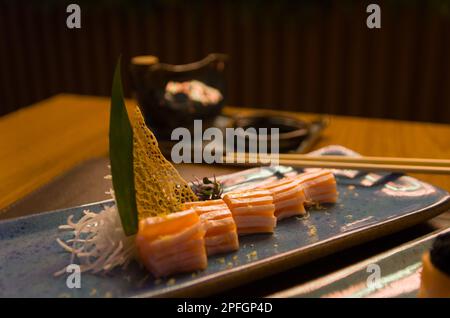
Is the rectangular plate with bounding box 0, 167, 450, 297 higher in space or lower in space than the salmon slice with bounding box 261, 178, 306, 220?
lower

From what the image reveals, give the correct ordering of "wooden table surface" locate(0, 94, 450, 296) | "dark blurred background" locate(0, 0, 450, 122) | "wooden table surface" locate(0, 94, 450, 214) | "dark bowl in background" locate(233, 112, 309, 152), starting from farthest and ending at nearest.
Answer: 1. "dark blurred background" locate(0, 0, 450, 122)
2. "dark bowl in background" locate(233, 112, 309, 152)
3. "wooden table surface" locate(0, 94, 450, 214)
4. "wooden table surface" locate(0, 94, 450, 296)

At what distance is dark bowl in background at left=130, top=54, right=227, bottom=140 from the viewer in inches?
82.0

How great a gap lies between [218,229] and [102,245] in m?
0.25

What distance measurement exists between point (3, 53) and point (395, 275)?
4.63m

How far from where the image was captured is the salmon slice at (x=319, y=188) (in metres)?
1.40

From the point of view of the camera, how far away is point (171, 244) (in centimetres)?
105

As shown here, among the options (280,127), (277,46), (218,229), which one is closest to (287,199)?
(218,229)

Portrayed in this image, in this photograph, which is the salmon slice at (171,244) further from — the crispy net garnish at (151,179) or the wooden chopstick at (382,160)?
the wooden chopstick at (382,160)

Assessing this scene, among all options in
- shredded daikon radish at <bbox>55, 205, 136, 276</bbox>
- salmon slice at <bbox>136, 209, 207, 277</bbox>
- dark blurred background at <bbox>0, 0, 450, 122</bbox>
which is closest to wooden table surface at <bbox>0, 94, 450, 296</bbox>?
salmon slice at <bbox>136, 209, 207, 277</bbox>

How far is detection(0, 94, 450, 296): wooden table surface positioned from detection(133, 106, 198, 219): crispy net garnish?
0.25 m

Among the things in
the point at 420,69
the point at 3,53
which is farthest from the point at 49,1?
the point at 420,69

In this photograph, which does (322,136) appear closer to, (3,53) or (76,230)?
(76,230)

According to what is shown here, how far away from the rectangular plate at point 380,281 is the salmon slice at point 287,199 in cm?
25

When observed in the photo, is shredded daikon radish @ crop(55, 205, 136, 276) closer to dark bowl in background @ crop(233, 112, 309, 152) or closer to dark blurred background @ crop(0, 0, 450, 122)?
dark bowl in background @ crop(233, 112, 309, 152)
